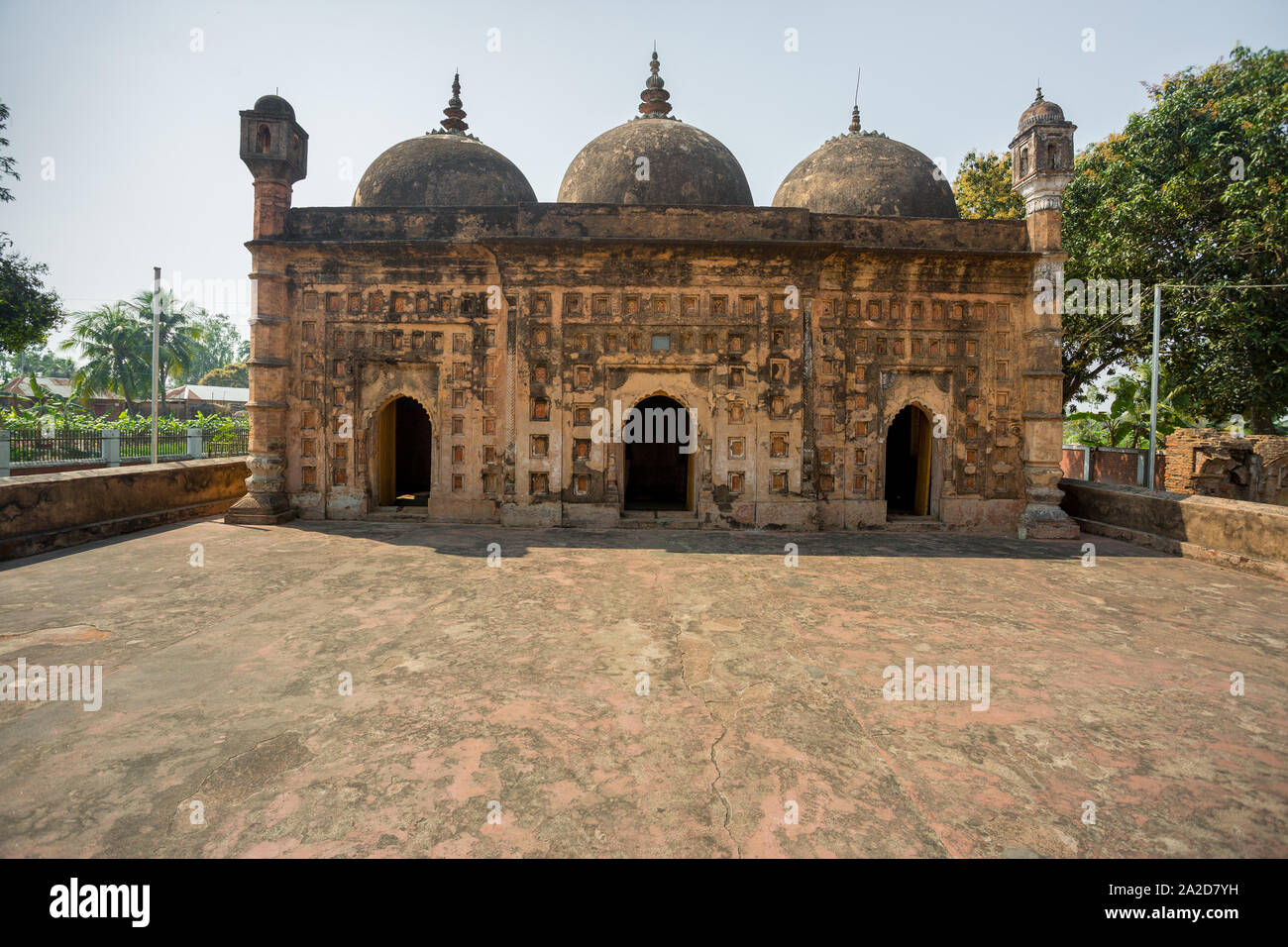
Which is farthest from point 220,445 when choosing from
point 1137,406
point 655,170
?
point 1137,406

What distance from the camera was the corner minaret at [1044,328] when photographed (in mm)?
10477

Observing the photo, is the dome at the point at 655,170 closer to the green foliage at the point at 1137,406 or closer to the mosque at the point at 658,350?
the mosque at the point at 658,350

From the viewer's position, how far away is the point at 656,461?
1508cm

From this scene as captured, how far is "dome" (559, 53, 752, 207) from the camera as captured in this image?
12.1 m

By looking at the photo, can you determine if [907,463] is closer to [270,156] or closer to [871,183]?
[871,183]

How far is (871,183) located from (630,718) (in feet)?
39.8

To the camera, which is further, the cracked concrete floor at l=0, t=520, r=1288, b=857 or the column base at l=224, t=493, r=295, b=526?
the column base at l=224, t=493, r=295, b=526

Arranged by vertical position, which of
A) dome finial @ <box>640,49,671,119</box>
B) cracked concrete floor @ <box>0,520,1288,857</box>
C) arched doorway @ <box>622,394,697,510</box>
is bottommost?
cracked concrete floor @ <box>0,520,1288,857</box>

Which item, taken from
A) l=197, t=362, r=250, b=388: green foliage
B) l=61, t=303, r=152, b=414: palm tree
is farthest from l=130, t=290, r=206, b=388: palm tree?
l=197, t=362, r=250, b=388: green foliage

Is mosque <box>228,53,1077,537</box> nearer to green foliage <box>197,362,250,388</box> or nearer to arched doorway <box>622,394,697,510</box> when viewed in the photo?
arched doorway <box>622,394,697,510</box>

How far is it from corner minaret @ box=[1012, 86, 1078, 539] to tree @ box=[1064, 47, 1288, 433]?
18.6 feet

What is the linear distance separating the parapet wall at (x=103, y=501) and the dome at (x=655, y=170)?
862 cm

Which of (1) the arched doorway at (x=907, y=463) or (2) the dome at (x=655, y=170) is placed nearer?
(1) the arched doorway at (x=907, y=463)

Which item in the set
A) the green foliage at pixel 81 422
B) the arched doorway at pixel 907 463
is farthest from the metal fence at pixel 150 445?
the arched doorway at pixel 907 463
